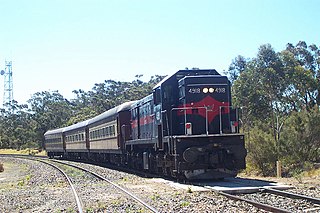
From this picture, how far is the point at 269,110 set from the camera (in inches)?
1533

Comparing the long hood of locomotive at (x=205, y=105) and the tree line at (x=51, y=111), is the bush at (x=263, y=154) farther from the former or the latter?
the tree line at (x=51, y=111)

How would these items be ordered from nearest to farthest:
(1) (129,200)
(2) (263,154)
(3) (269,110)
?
(1) (129,200) → (2) (263,154) → (3) (269,110)

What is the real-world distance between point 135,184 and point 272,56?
27798 mm

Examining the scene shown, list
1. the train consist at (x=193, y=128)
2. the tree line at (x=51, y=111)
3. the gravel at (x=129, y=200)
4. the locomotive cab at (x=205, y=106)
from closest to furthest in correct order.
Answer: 1. the gravel at (x=129, y=200)
2. the train consist at (x=193, y=128)
3. the locomotive cab at (x=205, y=106)
4. the tree line at (x=51, y=111)

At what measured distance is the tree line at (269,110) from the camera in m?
19.5

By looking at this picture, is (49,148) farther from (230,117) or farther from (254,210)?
(254,210)

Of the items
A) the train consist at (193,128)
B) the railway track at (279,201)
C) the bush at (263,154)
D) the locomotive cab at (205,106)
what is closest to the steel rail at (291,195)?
the railway track at (279,201)

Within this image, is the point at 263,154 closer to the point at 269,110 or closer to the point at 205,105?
the point at 205,105

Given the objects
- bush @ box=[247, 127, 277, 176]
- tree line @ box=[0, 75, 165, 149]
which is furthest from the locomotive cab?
tree line @ box=[0, 75, 165, 149]

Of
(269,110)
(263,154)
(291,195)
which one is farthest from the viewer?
(269,110)

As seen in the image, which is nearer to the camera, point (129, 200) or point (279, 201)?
point (279, 201)

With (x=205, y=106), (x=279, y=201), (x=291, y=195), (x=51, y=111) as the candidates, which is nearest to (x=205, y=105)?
(x=205, y=106)

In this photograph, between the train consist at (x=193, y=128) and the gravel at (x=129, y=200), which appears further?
the train consist at (x=193, y=128)

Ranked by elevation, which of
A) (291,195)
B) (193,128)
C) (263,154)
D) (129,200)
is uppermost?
(193,128)
